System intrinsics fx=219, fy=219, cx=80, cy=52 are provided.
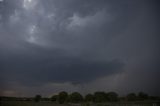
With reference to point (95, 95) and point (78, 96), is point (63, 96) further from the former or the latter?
point (95, 95)

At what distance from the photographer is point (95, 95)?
110ft

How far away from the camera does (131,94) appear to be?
3388 cm

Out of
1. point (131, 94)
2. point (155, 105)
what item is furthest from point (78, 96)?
point (155, 105)

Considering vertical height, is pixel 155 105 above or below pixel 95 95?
below

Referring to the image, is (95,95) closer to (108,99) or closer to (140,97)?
(108,99)

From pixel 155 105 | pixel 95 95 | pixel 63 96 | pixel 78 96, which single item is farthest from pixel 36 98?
pixel 155 105

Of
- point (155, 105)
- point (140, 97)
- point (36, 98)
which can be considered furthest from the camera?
point (140, 97)

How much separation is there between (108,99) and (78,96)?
14.9ft

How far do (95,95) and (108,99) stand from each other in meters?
2.22

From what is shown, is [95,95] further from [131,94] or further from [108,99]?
[131,94]

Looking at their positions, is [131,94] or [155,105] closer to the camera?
[155,105]

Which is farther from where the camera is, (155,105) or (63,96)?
(63,96)

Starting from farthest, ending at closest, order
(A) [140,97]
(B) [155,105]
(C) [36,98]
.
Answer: (A) [140,97] → (C) [36,98] → (B) [155,105]

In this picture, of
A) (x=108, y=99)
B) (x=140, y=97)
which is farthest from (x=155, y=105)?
(x=140, y=97)
